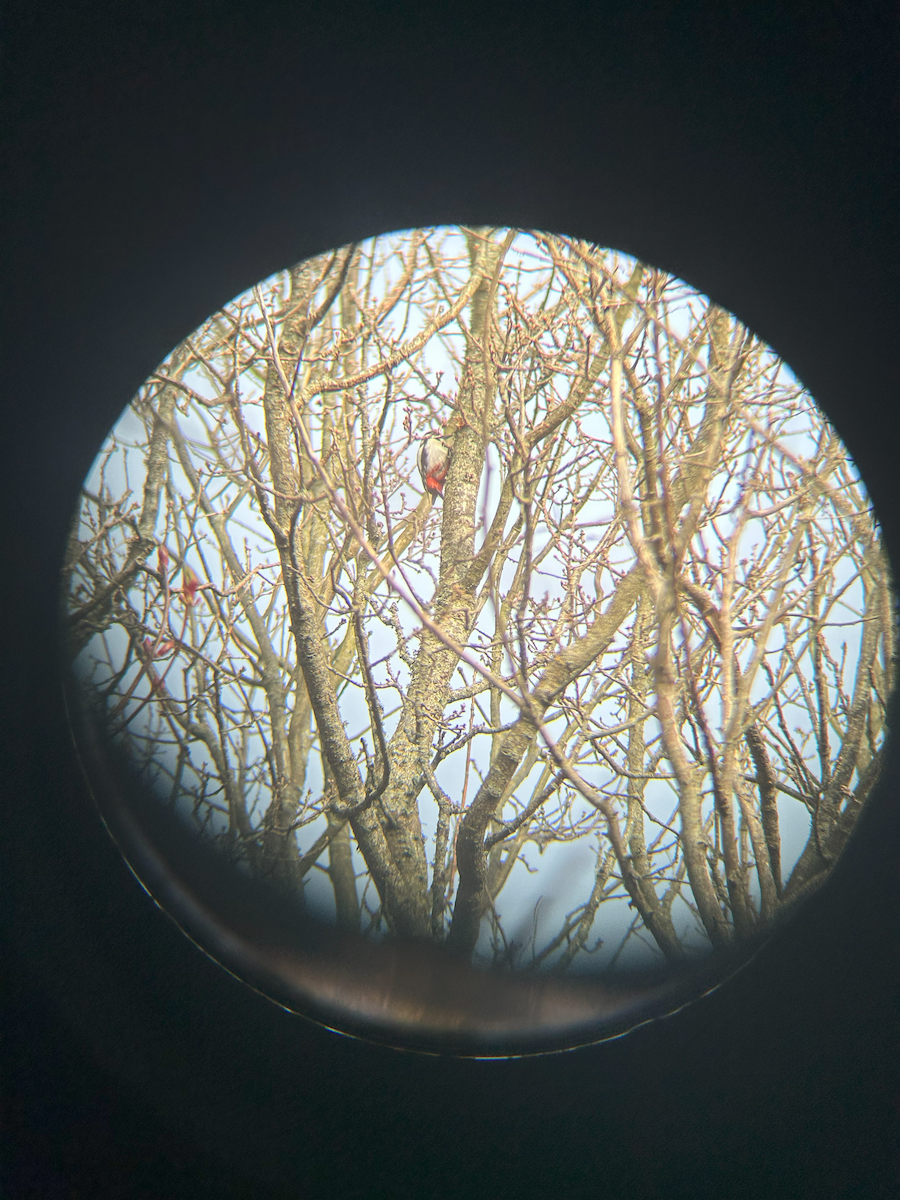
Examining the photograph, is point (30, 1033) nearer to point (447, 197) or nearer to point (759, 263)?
point (447, 197)

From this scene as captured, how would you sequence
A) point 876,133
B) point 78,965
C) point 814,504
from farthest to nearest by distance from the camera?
point 814,504
point 78,965
point 876,133

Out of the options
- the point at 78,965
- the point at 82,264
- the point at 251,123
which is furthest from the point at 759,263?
the point at 78,965

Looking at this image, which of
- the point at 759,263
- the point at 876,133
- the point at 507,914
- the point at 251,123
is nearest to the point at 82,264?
the point at 251,123

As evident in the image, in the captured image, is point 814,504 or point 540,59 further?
point 814,504

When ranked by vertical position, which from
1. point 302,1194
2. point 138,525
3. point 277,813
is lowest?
point 302,1194

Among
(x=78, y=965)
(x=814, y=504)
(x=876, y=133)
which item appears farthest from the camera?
(x=814, y=504)

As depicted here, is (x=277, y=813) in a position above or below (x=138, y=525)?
below
